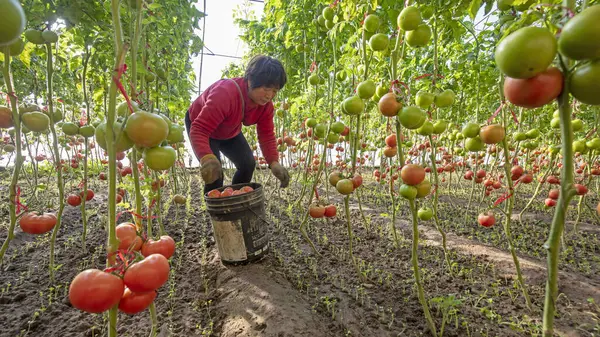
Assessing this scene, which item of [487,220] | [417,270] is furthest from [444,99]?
[487,220]

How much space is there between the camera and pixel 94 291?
2.22 ft

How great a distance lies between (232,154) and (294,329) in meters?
1.79

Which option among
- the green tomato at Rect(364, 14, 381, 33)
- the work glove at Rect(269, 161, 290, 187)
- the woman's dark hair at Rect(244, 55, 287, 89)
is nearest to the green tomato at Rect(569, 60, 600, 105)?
the green tomato at Rect(364, 14, 381, 33)

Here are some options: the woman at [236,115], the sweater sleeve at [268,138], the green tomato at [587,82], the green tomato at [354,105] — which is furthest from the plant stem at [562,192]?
the sweater sleeve at [268,138]

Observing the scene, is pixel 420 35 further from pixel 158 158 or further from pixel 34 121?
pixel 34 121

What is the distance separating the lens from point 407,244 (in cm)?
289

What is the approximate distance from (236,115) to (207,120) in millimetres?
299

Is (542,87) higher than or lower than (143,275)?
higher

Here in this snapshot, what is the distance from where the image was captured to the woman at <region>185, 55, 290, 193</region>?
2.20 metres

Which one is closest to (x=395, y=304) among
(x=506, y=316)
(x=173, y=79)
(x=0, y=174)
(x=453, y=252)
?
(x=506, y=316)

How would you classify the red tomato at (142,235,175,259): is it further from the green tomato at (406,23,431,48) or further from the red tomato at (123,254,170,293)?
the green tomato at (406,23,431,48)

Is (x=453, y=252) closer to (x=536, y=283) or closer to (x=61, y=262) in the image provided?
(x=536, y=283)

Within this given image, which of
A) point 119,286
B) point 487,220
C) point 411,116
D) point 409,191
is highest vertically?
point 411,116

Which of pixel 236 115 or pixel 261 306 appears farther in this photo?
pixel 236 115
